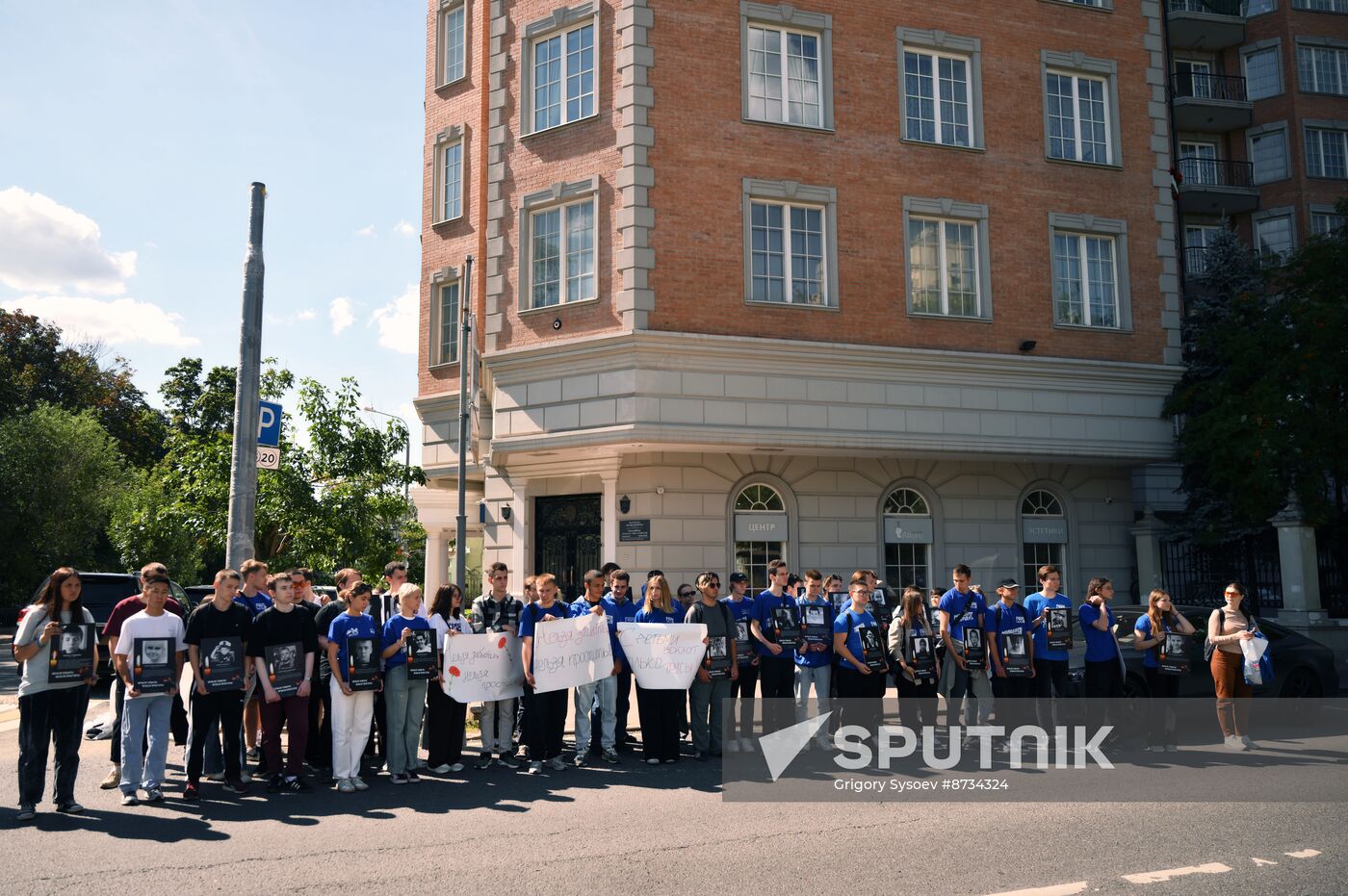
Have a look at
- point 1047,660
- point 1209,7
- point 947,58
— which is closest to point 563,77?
point 947,58

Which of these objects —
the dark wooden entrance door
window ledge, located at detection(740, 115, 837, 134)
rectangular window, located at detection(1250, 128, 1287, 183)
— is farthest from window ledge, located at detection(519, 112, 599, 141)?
rectangular window, located at detection(1250, 128, 1287, 183)

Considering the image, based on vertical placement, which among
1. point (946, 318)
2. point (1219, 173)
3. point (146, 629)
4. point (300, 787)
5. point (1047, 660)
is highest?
point (1219, 173)

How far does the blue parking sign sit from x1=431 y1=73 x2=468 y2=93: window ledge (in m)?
14.8

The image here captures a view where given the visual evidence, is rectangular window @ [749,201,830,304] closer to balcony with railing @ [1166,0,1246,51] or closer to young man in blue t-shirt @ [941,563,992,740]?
young man in blue t-shirt @ [941,563,992,740]

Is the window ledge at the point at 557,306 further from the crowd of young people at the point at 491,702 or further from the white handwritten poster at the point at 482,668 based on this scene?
the white handwritten poster at the point at 482,668

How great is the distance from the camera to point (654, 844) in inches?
293

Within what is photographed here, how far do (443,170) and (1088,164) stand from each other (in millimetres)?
14622

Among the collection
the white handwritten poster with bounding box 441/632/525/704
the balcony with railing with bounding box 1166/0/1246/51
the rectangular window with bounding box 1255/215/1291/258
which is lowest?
the white handwritten poster with bounding box 441/632/525/704

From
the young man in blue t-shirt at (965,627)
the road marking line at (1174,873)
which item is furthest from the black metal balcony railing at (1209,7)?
the road marking line at (1174,873)

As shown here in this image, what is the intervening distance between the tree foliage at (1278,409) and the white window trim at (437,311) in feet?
52.2

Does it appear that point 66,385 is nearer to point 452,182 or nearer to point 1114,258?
point 452,182

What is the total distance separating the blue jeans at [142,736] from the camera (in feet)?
29.9

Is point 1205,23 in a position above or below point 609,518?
above

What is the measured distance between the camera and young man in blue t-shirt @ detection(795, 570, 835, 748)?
11.6 meters
